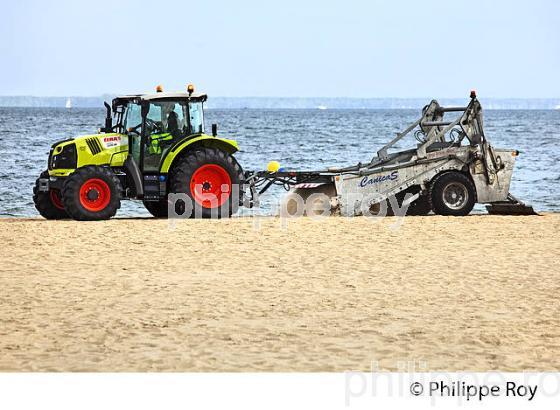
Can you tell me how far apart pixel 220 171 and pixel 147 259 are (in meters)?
4.59

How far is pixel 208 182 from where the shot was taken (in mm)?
18891

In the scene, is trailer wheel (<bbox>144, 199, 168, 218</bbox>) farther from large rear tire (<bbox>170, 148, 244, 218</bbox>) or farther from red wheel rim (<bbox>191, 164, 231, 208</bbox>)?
red wheel rim (<bbox>191, 164, 231, 208</bbox>)

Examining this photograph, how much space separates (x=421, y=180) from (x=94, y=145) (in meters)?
5.50

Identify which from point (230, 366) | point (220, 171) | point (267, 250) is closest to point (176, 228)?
point (220, 171)

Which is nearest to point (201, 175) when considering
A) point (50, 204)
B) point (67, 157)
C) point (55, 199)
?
point (67, 157)

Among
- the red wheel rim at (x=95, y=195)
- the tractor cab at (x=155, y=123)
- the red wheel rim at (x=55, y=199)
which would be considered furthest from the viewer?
the red wheel rim at (x=55, y=199)

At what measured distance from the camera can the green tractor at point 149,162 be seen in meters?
18.3

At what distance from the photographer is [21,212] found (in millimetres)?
24156

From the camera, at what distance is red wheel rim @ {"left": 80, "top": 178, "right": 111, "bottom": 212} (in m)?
18.2

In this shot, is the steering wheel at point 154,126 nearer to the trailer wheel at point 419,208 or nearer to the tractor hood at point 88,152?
the tractor hood at point 88,152

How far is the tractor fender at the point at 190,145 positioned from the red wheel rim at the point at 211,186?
41cm

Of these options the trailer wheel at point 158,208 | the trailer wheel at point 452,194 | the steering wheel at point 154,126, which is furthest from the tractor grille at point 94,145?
the trailer wheel at point 452,194

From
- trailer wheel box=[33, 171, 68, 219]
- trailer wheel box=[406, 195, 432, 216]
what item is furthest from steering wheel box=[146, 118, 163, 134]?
trailer wheel box=[406, 195, 432, 216]

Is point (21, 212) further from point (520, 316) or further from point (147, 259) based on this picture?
point (520, 316)
